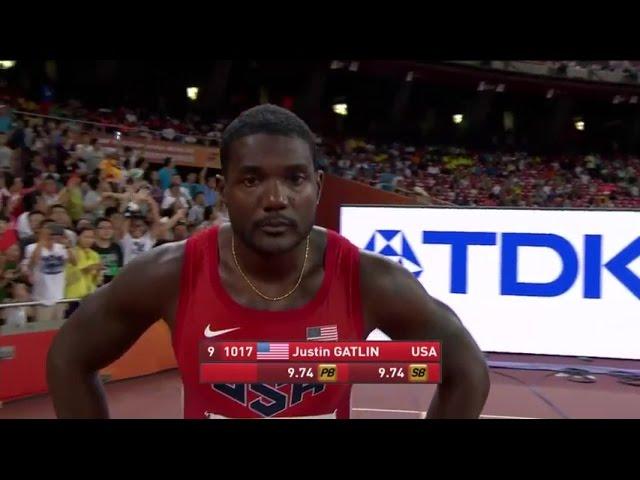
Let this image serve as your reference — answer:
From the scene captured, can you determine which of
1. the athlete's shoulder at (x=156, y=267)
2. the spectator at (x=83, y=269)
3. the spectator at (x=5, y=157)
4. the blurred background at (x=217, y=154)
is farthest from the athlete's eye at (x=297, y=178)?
→ the spectator at (x=5, y=157)

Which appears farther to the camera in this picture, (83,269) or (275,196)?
(83,269)

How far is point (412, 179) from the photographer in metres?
16.9

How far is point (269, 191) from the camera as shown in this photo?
145 cm

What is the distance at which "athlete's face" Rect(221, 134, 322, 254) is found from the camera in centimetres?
145

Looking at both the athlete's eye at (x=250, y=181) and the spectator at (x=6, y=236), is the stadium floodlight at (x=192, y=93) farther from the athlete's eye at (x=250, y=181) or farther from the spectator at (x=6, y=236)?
the athlete's eye at (x=250, y=181)

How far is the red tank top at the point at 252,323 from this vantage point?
1.55m

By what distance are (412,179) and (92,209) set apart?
11.6m

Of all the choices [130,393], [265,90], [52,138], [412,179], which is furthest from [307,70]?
[130,393]

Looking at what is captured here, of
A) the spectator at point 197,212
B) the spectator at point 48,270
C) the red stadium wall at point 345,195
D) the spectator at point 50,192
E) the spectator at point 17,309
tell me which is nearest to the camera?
the spectator at point 17,309

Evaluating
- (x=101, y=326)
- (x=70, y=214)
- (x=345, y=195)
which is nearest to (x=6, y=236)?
(x=70, y=214)

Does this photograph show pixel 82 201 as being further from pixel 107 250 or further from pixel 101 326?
pixel 101 326
